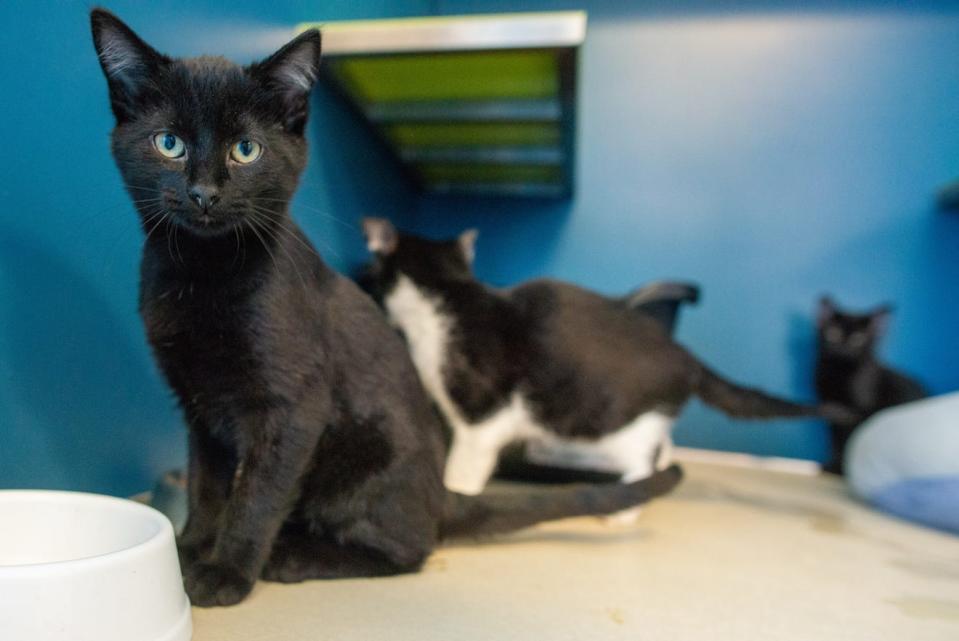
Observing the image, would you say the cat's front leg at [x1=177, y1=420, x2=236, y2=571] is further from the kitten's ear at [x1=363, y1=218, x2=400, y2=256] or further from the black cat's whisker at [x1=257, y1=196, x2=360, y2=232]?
the kitten's ear at [x1=363, y1=218, x2=400, y2=256]

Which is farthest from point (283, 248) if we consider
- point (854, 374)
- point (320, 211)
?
point (854, 374)

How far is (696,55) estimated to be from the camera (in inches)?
81.7

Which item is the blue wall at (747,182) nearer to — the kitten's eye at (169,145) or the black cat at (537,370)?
the black cat at (537,370)

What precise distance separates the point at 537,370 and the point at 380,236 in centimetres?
48

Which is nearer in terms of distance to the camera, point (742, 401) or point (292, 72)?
point (292, 72)

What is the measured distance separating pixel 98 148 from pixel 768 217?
5.93 feet

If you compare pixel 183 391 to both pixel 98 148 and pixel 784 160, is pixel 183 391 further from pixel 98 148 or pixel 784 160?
pixel 784 160

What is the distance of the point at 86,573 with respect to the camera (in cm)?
62

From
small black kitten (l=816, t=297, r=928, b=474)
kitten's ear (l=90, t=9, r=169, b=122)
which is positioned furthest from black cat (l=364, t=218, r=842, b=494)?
kitten's ear (l=90, t=9, r=169, b=122)

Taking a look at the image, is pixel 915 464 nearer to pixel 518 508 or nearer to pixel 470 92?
pixel 518 508

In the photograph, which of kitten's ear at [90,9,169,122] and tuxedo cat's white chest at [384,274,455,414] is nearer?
kitten's ear at [90,9,169,122]

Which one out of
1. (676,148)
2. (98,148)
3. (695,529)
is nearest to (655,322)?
(695,529)

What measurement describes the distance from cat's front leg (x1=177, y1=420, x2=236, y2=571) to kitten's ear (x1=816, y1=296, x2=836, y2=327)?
5.76 ft

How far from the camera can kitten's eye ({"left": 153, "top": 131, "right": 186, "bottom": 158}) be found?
784 millimetres
